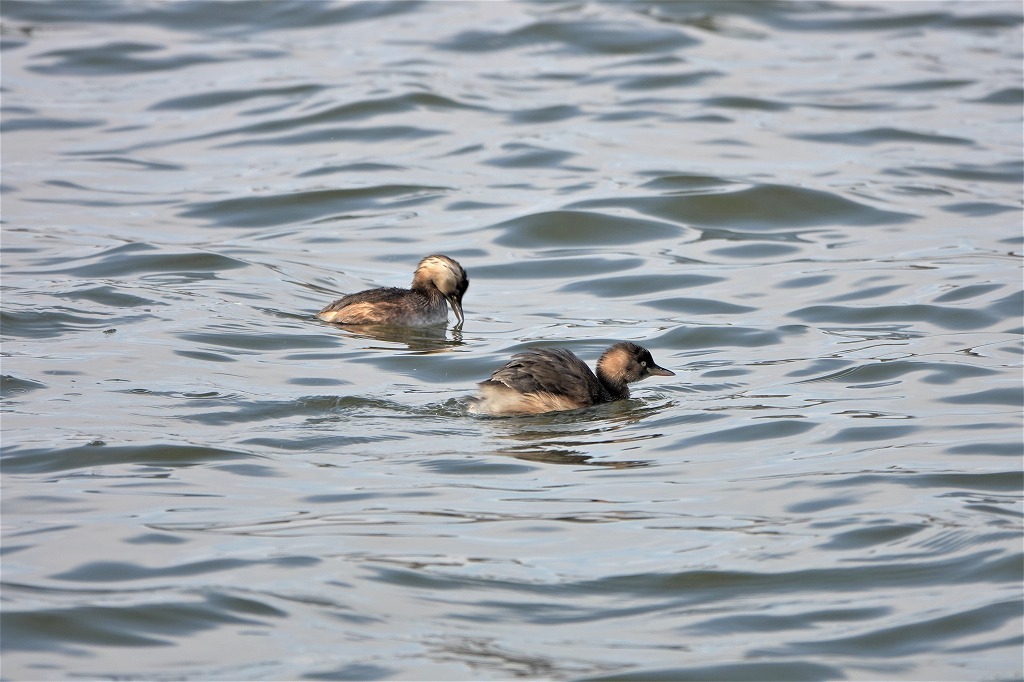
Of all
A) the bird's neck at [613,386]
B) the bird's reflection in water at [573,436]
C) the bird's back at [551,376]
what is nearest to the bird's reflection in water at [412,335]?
the bird's neck at [613,386]

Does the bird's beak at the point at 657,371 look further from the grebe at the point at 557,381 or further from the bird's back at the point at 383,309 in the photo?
the bird's back at the point at 383,309

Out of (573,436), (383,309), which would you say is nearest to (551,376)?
(573,436)

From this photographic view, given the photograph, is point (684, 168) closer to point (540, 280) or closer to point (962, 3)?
Answer: point (540, 280)

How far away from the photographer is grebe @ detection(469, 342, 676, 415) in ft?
27.7

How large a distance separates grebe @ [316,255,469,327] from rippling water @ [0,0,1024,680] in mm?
246

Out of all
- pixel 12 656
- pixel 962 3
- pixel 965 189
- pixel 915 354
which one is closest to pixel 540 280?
pixel 915 354

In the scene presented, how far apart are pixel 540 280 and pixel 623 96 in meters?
7.36

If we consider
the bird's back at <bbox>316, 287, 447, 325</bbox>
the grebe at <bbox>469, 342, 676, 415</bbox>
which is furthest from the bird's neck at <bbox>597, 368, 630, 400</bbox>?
the bird's back at <bbox>316, 287, 447, 325</bbox>

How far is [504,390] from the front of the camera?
8.41 m

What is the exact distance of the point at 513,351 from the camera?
34.3 feet

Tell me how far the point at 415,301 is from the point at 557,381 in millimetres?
3179

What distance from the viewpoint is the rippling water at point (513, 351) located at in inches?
225

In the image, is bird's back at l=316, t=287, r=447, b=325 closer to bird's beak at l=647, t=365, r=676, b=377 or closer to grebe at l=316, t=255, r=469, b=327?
grebe at l=316, t=255, r=469, b=327

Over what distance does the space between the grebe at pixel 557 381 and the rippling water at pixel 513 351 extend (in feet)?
0.44
